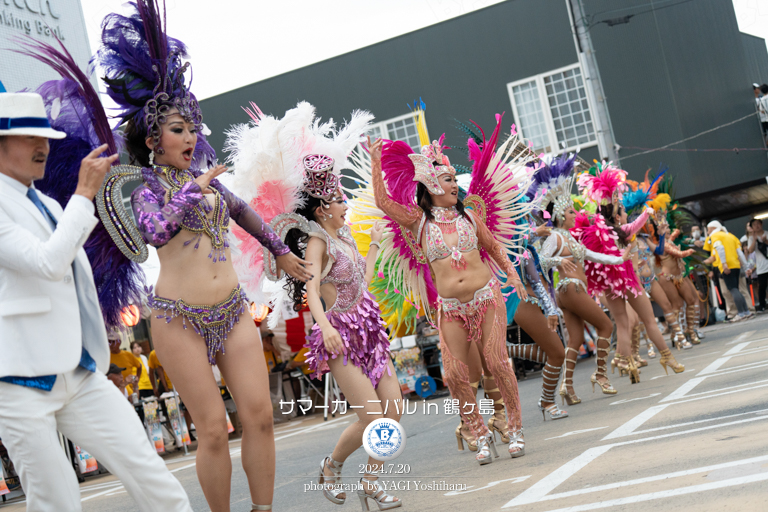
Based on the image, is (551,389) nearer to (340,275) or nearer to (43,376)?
(340,275)

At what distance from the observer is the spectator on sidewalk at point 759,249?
53.5 feet

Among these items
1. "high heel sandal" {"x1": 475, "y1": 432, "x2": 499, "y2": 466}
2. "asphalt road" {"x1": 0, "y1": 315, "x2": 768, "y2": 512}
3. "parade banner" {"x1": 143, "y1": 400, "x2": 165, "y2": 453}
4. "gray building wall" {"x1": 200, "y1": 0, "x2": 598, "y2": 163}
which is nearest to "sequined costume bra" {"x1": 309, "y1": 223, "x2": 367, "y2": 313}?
"asphalt road" {"x1": 0, "y1": 315, "x2": 768, "y2": 512}

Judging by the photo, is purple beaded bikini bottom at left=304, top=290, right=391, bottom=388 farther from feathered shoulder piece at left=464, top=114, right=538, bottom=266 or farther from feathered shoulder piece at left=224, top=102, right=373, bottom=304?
feathered shoulder piece at left=464, top=114, right=538, bottom=266

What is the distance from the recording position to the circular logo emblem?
13.2 feet

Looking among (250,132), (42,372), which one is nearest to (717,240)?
(250,132)

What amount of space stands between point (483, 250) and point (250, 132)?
1.97 m

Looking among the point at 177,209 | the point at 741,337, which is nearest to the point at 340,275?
the point at 177,209

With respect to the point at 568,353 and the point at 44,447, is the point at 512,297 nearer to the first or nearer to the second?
the point at 568,353

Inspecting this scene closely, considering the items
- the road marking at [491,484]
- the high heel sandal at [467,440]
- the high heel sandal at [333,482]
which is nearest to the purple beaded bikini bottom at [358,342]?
the high heel sandal at [333,482]

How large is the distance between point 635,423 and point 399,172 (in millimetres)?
2446

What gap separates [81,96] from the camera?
133 inches

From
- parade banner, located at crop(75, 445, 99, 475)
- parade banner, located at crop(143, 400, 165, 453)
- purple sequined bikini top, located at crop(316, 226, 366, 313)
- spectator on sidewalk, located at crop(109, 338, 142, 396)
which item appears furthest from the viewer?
spectator on sidewalk, located at crop(109, 338, 142, 396)

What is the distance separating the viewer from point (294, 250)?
472 cm

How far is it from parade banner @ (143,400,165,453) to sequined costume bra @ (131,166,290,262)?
24.4ft
